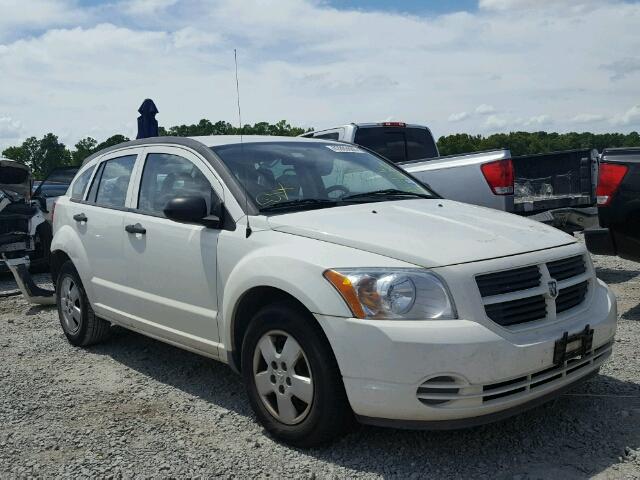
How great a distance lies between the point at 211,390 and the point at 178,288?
769mm

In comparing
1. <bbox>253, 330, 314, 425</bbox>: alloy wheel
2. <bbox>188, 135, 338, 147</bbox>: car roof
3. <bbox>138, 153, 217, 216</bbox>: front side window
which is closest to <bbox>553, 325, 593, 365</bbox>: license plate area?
<bbox>253, 330, 314, 425</bbox>: alloy wheel

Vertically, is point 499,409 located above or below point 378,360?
below

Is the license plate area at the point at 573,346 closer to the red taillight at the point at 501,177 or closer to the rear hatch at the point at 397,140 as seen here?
the red taillight at the point at 501,177

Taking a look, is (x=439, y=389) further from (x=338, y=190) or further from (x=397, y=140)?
(x=397, y=140)

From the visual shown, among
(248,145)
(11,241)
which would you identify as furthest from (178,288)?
(11,241)

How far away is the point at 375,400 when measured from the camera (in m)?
3.17

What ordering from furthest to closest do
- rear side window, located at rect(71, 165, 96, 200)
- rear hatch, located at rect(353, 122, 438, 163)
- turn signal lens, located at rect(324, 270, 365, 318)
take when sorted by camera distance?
1. rear hatch, located at rect(353, 122, 438, 163)
2. rear side window, located at rect(71, 165, 96, 200)
3. turn signal lens, located at rect(324, 270, 365, 318)

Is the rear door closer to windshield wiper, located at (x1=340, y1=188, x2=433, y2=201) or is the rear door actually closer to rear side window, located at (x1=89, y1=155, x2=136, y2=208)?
rear side window, located at (x1=89, y1=155, x2=136, y2=208)

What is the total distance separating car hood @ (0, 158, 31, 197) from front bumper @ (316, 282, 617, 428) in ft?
25.8

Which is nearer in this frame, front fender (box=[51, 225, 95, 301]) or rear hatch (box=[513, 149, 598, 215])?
front fender (box=[51, 225, 95, 301])

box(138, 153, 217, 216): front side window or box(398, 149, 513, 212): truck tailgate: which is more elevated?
box(138, 153, 217, 216): front side window

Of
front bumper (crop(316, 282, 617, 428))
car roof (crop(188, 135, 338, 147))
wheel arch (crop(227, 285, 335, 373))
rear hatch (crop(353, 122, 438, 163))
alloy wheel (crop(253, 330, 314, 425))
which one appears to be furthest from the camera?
rear hatch (crop(353, 122, 438, 163))

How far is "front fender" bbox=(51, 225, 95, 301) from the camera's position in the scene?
213 inches

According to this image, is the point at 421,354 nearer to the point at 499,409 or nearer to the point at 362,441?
the point at 499,409
